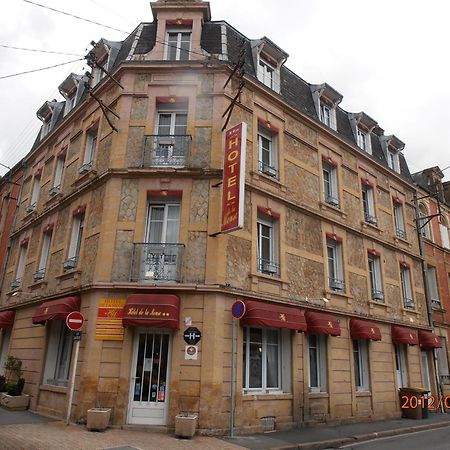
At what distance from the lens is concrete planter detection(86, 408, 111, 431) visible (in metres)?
8.73

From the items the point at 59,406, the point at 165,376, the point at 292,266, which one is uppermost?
the point at 292,266

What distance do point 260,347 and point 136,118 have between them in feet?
24.5

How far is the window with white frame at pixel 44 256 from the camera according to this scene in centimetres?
1409

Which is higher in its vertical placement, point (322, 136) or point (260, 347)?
point (322, 136)

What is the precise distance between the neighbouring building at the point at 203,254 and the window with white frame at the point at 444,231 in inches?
248

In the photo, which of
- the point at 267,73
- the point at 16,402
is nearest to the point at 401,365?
the point at 267,73

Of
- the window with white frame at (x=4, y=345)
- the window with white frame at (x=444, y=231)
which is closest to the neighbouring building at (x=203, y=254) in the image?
the window with white frame at (x=4, y=345)

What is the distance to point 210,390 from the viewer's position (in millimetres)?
9328

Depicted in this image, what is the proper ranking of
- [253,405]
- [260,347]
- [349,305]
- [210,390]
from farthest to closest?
[349,305], [260,347], [253,405], [210,390]

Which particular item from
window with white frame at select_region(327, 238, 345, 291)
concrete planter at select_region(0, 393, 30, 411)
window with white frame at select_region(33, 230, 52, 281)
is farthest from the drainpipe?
window with white frame at select_region(33, 230, 52, 281)

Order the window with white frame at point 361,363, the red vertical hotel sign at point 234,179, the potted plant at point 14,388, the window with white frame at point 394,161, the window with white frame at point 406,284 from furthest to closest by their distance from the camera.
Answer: the window with white frame at point 394,161 < the window with white frame at point 406,284 < the window with white frame at point 361,363 < the potted plant at point 14,388 < the red vertical hotel sign at point 234,179

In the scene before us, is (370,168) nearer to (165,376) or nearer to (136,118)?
(136,118)

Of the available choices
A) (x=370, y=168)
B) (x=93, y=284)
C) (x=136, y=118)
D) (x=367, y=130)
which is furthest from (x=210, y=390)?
(x=367, y=130)

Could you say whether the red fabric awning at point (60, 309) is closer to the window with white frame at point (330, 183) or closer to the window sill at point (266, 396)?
the window sill at point (266, 396)
